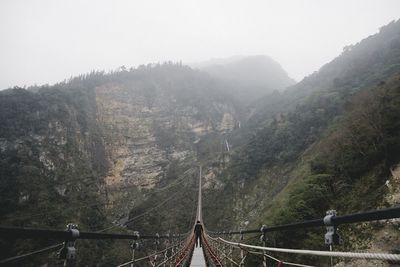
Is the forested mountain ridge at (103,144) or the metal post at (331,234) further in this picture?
the forested mountain ridge at (103,144)

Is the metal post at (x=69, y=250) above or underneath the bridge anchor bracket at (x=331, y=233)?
above

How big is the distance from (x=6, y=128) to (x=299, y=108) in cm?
5438

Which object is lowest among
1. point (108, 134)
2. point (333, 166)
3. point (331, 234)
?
point (333, 166)

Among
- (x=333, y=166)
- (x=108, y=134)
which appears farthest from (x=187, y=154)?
(x=333, y=166)

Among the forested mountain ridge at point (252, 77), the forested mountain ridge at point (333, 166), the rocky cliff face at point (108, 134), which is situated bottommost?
the forested mountain ridge at point (333, 166)

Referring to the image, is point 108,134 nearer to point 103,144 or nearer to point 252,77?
point 103,144

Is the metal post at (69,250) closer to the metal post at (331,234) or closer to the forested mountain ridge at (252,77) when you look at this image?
the metal post at (331,234)

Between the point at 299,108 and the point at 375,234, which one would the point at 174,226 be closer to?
the point at 299,108

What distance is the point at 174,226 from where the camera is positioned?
51094 mm

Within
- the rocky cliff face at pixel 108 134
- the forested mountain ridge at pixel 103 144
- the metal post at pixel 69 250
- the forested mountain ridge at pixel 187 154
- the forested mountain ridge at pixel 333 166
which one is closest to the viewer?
the metal post at pixel 69 250

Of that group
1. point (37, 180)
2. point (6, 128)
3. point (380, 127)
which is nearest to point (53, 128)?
point (6, 128)

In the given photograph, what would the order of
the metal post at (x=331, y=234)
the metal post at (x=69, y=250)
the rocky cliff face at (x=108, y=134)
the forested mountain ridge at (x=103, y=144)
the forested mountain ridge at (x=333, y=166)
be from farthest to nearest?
the rocky cliff face at (x=108, y=134) < the forested mountain ridge at (x=103, y=144) < the forested mountain ridge at (x=333, y=166) < the metal post at (x=69, y=250) < the metal post at (x=331, y=234)

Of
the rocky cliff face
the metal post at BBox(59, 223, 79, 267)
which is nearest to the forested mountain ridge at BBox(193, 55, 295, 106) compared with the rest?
the rocky cliff face

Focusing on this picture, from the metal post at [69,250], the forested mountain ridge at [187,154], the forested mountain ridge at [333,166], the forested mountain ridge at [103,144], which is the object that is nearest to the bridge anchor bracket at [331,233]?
the metal post at [69,250]
